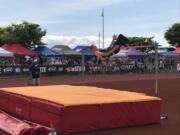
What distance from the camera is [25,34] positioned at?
2544 inches

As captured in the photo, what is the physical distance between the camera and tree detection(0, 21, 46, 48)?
64.8 metres

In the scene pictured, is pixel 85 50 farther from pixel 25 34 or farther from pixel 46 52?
pixel 25 34

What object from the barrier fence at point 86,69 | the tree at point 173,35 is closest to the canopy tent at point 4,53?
the barrier fence at point 86,69

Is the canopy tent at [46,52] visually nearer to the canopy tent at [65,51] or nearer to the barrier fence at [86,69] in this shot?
the canopy tent at [65,51]

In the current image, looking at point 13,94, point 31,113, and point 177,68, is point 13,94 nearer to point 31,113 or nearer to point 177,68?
point 31,113

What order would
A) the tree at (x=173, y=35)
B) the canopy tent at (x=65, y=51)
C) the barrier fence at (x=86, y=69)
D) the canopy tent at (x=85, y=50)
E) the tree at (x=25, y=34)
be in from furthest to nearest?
the tree at (x=173, y=35)
the tree at (x=25, y=34)
the canopy tent at (x=85, y=50)
the canopy tent at (x=65, y=51)
the barrier fence at (x=86, y=69)

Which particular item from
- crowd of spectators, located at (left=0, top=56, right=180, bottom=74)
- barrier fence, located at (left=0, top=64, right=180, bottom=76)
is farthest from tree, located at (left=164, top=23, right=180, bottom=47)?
barrier fence, located at (left=0, top=64, right=180, bottom=76)

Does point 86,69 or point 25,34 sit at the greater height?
point 25,34

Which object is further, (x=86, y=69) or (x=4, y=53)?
(x=86, y=69)

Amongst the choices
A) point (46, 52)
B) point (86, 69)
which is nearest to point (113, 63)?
point (86, 69)

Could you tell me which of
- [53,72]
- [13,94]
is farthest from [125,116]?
[53,72]

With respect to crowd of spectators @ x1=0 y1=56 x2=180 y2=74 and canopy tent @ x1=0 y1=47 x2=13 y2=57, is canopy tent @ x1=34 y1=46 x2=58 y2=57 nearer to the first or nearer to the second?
crowd of spectators @ x1=0 y1=56 x2=180 y2=74

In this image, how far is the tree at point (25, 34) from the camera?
64750 millimetres

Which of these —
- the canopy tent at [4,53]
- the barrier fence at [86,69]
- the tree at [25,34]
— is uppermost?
the tree at [25,34]
